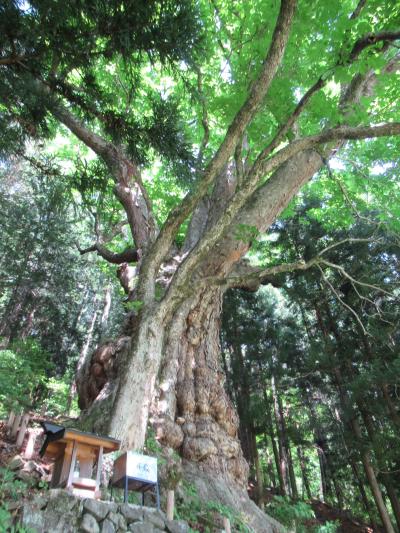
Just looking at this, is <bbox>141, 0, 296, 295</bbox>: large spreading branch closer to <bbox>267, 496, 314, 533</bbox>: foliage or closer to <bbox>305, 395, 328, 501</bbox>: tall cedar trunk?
<bbox>267, 496, 314, 533</bbox>: foliage

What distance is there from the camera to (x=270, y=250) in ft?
44.9

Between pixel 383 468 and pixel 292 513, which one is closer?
pixel 292 513

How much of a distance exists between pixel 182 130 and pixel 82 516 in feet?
13.3

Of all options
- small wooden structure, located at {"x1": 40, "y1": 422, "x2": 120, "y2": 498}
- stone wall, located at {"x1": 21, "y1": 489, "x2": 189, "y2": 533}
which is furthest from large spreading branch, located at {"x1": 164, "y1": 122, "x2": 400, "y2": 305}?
stone wall, located at {"x1": 21, "y1": 489, "x2": 189, "y2": 533}

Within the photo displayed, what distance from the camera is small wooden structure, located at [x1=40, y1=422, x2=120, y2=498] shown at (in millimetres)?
3289

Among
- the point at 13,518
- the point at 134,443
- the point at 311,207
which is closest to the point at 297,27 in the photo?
the point at 134,443

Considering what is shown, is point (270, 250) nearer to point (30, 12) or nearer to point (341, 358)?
point (341, 358)

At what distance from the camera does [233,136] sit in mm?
5184

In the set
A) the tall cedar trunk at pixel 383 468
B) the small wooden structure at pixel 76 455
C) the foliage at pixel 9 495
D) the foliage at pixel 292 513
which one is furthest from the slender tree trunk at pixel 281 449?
the foliage at pixel 9 495

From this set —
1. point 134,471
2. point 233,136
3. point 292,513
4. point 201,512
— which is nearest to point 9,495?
point 134,471

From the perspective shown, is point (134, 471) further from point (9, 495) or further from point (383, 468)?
point (383, 468)

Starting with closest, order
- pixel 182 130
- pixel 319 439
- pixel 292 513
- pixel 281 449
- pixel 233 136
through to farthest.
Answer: pixel 182 130 → pixel 233 136 → pixel 292 513 → pixel 281 449 → pixel 319 439

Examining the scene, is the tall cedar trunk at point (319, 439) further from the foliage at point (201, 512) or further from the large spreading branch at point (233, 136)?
the large spreading branch at point (233, 136)

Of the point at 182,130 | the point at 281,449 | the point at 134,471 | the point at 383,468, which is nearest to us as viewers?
the point at 134,471
